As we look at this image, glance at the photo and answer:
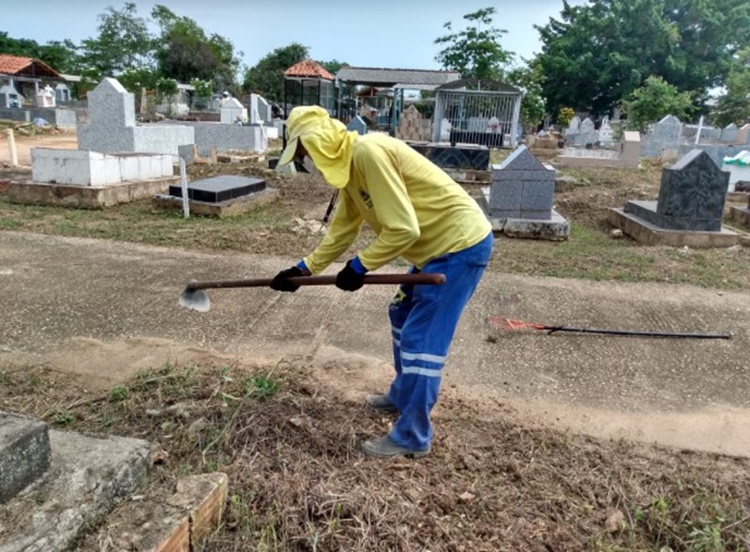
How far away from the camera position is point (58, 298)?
4.78m

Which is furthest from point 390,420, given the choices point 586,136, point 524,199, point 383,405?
point 586,136

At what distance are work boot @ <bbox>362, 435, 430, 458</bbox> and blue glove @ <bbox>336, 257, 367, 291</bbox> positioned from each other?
0.75 m

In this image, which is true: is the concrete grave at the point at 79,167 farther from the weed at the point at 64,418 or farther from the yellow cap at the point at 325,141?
the yellow cap at the point at 325,141

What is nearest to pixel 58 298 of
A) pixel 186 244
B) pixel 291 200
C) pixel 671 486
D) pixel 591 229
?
pixel 186 244

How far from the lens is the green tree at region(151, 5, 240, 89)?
48.1m

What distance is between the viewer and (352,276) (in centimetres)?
253

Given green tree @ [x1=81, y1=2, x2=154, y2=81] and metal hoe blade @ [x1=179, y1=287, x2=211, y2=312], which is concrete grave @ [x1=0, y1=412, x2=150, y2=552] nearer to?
metal hoe blade @ [x1=179, y1=287, x2=211, y2=312]

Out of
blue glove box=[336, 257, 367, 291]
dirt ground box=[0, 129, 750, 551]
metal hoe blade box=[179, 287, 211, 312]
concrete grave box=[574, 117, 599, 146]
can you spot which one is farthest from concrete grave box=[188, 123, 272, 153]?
concrete grave box=[574, 117, 599, 146]

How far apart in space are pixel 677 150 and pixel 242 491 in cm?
1988

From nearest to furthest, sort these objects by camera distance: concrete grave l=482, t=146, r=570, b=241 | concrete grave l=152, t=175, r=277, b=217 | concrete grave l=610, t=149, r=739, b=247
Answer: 1. concrete grave l=610, t=149, r=739, b=247
2. concrete grave l=482, t=146, r=570, b=241
3. concrete grave l=152, t=175, r=277, b=217

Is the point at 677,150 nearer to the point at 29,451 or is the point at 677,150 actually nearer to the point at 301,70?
the point at 301,70

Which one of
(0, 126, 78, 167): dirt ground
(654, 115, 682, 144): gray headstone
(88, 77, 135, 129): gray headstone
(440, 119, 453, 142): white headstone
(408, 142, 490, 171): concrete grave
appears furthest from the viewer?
(440, 119, 453, 142): white headstone

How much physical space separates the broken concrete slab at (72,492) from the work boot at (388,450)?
0.96 metres

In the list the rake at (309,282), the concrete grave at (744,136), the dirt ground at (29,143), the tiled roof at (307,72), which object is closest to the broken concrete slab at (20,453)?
the rake at (309,282)
